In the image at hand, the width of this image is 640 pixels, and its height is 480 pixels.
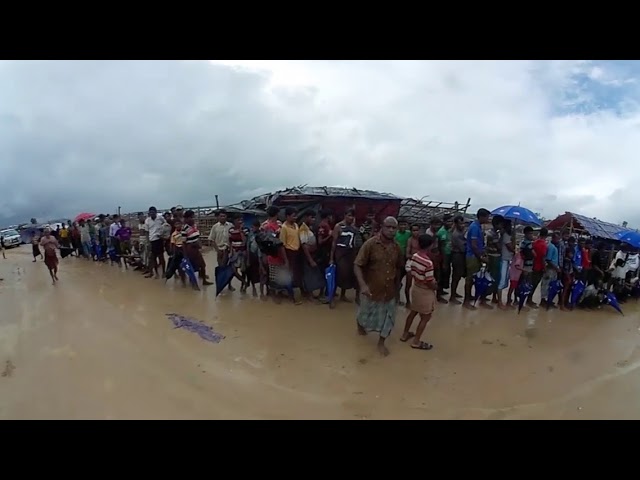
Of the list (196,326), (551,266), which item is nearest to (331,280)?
(196,326)

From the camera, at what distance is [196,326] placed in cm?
612

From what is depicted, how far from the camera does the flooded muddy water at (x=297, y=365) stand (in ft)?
12.8

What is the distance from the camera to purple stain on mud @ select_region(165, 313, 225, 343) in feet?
18.7

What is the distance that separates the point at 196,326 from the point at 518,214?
6304 mm

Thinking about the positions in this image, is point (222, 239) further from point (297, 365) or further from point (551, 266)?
point (551, 266)

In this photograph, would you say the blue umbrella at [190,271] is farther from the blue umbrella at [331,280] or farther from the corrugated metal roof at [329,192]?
the corrugated metal roof at [329,192]

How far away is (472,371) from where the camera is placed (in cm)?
482

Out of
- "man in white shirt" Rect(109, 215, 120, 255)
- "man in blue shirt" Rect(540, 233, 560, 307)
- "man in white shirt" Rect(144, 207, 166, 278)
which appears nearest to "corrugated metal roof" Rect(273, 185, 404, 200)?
"man in white shirt" Rect(144, 207, 166, 278)

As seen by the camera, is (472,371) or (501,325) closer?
(472,371)

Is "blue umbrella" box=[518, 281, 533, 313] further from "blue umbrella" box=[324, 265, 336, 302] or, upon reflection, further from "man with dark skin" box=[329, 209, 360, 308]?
"blue umbrella" box=[324, 265, 336, 302]

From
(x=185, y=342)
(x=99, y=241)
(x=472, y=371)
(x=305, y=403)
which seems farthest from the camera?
(x=99, y=241)
